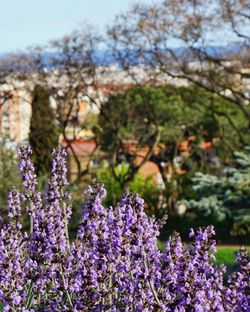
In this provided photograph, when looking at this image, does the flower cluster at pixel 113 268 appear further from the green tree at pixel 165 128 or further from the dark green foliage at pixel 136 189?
the green tree at pixel 165 128

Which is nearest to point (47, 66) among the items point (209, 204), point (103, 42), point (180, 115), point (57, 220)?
point (103, 42)

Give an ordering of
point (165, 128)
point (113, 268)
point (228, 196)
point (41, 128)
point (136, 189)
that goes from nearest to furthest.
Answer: point (113, 268)
point (228, 196)
point (136, 189)
point (41, 128)
point (165, 128)

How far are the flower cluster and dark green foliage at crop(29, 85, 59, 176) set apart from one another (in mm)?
26118

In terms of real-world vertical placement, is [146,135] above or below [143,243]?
above

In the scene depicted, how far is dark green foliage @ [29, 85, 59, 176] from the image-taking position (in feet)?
104

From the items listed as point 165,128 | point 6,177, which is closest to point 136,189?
point 165,128

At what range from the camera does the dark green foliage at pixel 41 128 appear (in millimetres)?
31734

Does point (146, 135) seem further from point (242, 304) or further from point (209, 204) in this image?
point (242, 304)

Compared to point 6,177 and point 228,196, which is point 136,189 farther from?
point 228,196

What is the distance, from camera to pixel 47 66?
3247 centimetres

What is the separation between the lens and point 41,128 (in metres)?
31.7

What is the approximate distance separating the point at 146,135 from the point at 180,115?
1699 millimetres

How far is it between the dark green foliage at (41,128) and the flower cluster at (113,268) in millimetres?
26118

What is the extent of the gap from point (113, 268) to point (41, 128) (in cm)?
2664
